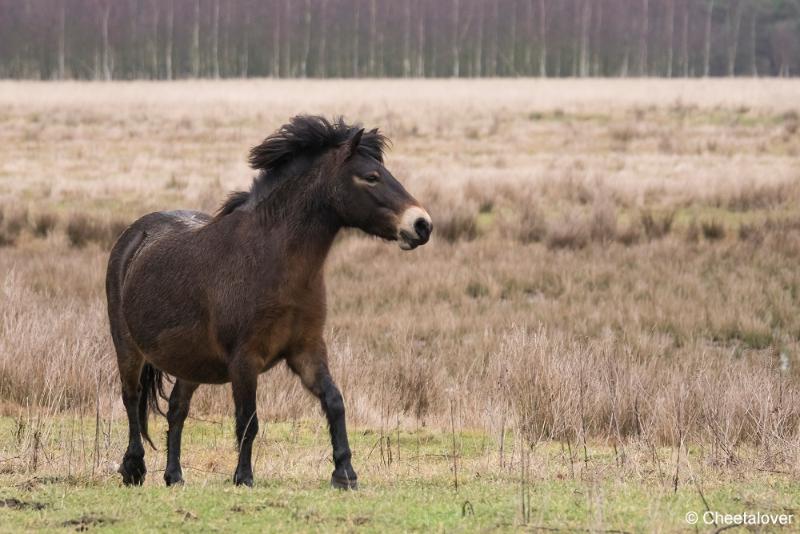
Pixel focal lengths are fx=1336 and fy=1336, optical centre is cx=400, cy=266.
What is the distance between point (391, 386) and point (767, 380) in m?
3.11

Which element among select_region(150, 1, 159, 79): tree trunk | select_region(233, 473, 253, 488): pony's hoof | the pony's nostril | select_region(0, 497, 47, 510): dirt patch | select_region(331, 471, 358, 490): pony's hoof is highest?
select_region(150, 1, 159, 79): tree trunk

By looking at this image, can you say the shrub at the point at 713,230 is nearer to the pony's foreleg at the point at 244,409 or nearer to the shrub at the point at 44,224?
the shrub at the point at 44,224

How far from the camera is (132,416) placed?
8.23 metres

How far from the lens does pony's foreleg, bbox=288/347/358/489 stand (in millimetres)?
7133

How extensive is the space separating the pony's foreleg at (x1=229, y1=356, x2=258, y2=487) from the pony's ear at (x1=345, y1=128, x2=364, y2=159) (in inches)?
50.1

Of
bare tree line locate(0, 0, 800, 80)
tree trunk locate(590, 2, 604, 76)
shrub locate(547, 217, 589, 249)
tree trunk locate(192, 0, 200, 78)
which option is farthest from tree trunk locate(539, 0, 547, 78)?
shrub locate(547, 217, 589, 249)

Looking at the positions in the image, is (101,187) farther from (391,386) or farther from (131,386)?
(131,386)

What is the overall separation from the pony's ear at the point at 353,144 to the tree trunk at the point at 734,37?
90835 millimetres

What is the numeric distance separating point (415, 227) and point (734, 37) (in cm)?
9840

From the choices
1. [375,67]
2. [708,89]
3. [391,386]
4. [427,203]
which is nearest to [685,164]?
[427,203]

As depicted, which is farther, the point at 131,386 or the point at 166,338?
the point at 131,386

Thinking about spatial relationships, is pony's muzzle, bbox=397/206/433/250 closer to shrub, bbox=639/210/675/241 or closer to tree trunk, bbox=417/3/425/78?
shrub, bbox=639/210/675/241

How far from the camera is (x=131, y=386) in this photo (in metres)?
8.40

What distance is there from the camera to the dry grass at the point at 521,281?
10086mm
